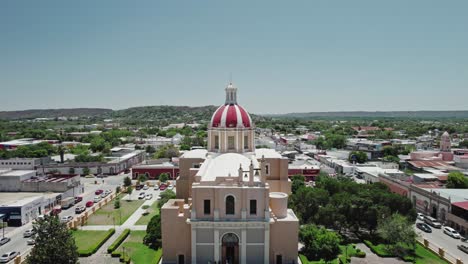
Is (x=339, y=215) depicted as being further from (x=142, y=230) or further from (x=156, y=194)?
(x=156, y=194)

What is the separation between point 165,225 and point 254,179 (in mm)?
10265

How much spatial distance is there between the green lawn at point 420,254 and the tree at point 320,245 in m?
5.12

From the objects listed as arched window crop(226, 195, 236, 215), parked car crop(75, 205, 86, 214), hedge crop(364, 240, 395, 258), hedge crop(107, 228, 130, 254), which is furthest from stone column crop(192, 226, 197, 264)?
parked car crop(75, 205, 86, 214)

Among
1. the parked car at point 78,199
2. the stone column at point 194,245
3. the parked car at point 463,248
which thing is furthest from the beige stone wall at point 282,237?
the parked car at point 78,199

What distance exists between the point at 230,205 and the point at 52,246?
1622cm

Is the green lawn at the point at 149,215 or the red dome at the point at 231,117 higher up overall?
the red dome at the point at 231,117

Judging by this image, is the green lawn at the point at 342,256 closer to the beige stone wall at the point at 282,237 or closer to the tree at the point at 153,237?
the beige stone wall at the point at 282,237

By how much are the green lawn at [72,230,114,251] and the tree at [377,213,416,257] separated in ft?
114

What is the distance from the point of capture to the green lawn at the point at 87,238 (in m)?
41.5

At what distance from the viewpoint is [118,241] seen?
41.9 m

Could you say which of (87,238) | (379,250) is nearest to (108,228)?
(87,238)

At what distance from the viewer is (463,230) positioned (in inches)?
1794

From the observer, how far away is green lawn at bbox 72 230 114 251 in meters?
41.5

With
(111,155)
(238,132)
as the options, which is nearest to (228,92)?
(238,132)
